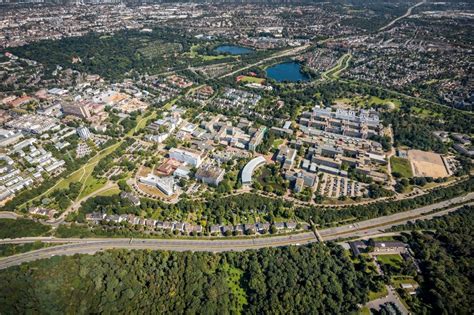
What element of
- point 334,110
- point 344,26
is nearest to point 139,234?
point 334,110

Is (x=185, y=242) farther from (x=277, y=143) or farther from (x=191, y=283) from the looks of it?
(x=277, y=143)

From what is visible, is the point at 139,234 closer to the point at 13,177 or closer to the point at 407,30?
the point at 13,177

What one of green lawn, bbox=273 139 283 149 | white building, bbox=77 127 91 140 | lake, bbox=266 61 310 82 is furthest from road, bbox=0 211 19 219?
lake, bbox=266 61 310 82

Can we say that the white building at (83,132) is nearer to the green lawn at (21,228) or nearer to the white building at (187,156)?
the white building at (187,156)

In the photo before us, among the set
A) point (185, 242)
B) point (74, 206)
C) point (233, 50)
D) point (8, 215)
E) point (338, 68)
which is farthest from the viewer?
point (233, 50)

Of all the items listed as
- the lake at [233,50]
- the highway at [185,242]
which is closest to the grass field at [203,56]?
the lake at [233,50]

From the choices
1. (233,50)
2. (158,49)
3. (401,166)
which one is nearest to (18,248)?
(401,166)
